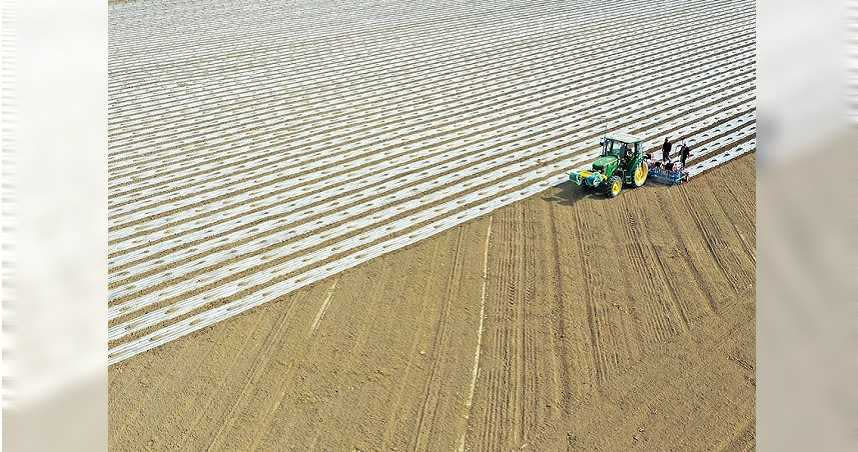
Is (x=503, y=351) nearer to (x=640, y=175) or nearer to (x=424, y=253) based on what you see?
(x=424, y=253)

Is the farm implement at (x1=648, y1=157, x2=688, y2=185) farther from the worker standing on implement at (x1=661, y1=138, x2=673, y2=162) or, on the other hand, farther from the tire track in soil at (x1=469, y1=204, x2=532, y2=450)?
the tire track in soil at (x1=469, y1=204, x2=532, y2=450)

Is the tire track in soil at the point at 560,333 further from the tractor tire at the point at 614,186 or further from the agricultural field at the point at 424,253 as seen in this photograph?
the tractor tire at the point at 614,186

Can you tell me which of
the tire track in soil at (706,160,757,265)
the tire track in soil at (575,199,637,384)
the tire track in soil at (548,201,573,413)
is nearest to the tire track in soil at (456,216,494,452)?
the tire track in soil at (548,201,573,413)

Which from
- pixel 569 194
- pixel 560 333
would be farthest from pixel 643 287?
pixel 569 194

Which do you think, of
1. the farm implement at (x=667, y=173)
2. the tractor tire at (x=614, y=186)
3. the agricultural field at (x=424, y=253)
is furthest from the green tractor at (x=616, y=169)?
the agricultural field at (x=424, y=253)

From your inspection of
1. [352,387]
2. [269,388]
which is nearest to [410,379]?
[352,387]

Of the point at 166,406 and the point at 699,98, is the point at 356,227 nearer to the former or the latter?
the point at 166,406
